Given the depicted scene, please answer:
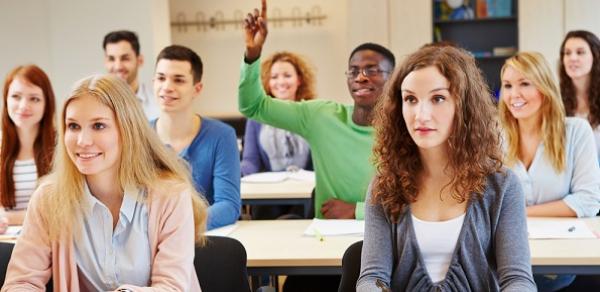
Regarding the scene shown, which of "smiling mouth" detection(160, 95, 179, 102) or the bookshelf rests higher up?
the bookshelf

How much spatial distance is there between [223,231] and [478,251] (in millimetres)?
1202

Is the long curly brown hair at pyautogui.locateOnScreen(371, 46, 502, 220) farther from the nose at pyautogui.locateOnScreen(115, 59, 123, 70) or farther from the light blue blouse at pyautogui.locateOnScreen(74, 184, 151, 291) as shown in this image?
the nose at pyautogui.locateOnScreen(115, 59, 123, 70)

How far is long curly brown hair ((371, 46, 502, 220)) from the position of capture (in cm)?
189

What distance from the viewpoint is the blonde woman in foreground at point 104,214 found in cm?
197

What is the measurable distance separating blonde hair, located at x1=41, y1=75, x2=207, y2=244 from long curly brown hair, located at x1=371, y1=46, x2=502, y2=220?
602 mm

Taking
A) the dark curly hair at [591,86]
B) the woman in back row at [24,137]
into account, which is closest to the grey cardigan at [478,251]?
the woman in back row at [24,137]

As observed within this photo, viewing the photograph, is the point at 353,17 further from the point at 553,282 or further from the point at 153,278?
the point at 153,278

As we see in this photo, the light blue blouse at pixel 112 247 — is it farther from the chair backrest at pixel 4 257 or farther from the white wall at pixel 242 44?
the white wall at pixel 242 44

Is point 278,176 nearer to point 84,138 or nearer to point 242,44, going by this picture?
point 84,138

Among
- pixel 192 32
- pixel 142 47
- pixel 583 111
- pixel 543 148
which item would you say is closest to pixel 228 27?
pixel 192 32

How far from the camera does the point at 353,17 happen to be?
23.3ft

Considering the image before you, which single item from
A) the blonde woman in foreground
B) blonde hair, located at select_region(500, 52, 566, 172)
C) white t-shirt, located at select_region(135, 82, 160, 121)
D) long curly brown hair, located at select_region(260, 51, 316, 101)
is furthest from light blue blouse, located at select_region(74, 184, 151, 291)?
white t-shirt, located at select_region(135, 82, 160, 121)

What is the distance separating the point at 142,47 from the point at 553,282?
511 centimetres

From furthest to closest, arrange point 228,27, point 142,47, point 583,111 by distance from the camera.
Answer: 1. point 228,27
2. point 142,47
3. point 583,111
